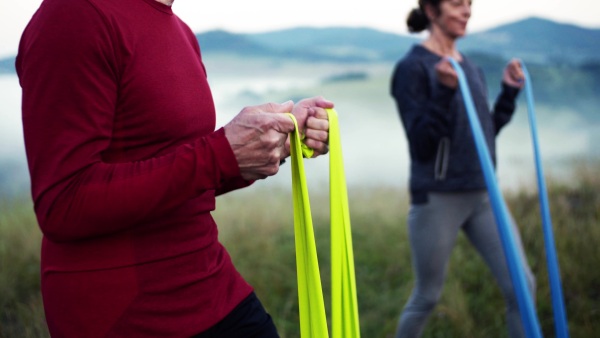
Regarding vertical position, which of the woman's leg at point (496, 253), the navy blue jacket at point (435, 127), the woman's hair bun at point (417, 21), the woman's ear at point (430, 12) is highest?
the woman's ear at point (430, 12)

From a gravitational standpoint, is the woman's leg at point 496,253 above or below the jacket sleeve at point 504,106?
below

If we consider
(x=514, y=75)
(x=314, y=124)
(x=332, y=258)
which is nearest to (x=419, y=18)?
(x=514, y=75)

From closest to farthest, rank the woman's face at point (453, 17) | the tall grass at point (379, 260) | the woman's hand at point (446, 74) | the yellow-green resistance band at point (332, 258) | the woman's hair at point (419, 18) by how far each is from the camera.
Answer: the yellow-green resistance band at point (332, 258) → the woman's hand at point (446, 74) → the woman's face at point (453, 17) → the woman's hair at point (419, 18) → the tall grass at point (379, 260)

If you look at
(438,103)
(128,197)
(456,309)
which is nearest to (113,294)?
(128,197)

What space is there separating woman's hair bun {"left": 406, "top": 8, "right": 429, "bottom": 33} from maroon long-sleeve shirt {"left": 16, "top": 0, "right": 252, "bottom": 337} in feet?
6.98

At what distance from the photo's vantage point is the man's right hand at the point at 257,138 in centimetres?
123

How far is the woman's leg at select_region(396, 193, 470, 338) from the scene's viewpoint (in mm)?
2932

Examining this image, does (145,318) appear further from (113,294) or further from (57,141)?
(57,141)

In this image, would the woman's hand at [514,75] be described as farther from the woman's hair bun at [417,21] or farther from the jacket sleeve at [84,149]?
the jacket sleeve at [84,149]

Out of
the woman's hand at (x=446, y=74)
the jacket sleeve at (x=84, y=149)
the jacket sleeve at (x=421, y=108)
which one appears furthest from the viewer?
the jacket sleeve at (x=421, y=108)

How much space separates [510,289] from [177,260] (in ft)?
6.33

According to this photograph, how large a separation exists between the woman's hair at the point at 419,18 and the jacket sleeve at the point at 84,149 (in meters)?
2.31

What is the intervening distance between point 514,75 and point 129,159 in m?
2.39

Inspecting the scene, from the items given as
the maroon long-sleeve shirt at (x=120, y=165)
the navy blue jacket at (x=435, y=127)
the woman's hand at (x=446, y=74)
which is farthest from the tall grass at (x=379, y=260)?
the maroon long-sleeve shirt at (x=120, y=165)
